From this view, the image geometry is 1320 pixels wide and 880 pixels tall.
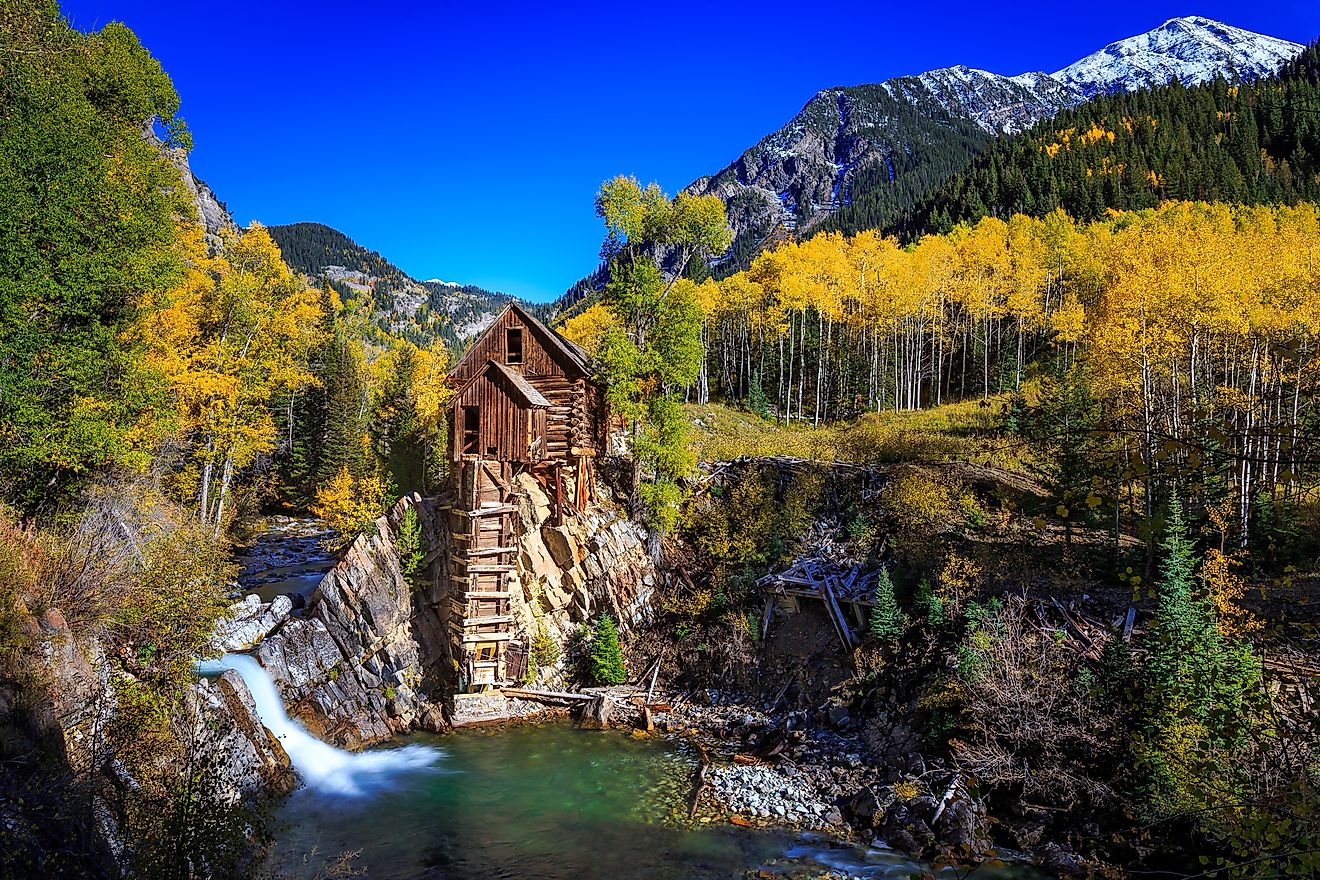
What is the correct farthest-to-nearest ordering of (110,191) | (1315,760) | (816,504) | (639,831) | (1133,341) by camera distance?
1. (816,504)
2. (1133,341)
3. (110,191)
4. (639,831)
5. (1315,760)

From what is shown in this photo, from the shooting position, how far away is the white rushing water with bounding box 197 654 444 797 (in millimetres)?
17703

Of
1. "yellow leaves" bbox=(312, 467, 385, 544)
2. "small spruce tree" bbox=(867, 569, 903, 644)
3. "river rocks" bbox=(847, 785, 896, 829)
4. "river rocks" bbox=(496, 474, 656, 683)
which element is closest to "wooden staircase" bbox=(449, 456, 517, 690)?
"river rocks" bbox=(496, 474, 656, 683)

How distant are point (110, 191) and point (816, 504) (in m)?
23.5

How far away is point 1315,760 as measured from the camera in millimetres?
10633

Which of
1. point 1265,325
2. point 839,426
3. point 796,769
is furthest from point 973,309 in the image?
point 796,769

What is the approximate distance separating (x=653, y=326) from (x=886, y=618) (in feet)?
46.1

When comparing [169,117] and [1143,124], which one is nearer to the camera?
[169,117]

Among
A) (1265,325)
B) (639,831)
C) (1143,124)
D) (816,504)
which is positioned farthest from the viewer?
(1143,124)

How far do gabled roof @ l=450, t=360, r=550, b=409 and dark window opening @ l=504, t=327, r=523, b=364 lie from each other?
1510 mm

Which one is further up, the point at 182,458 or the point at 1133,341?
the point at 1133,341

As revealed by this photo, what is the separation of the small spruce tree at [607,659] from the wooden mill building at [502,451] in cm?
269

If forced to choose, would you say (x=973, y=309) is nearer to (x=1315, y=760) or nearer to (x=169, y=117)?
(x=1315, y=760)

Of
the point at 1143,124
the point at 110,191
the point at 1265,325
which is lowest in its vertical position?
the point at 1265,325

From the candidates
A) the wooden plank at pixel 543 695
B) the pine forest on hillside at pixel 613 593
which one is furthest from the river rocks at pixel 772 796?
the wooden plank at pixel 543 695
